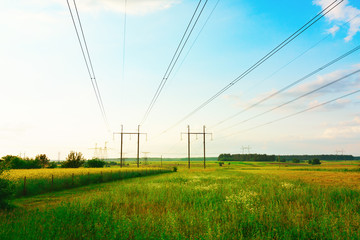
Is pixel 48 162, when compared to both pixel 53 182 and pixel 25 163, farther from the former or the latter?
pixel 53 182

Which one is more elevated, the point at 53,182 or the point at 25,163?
the point at 53,182

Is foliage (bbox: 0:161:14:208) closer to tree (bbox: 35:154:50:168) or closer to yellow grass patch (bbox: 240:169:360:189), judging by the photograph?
yellow grass patch (bbox: 240:169:360:189)

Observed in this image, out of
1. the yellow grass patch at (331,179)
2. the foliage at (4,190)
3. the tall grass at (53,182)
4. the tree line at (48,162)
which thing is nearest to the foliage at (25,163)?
the tree line at (48,162)

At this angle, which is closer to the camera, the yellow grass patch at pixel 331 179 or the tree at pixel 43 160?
the yellow grass patch at pixel 331 179

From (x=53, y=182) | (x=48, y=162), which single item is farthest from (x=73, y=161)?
(x=53, y=182)

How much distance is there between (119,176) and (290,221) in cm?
3392

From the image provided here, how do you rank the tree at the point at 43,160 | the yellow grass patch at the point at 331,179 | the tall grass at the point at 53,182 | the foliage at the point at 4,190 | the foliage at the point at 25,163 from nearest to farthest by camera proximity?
the foliage at the point at 4,190, the tall grass at the point at 53,182, the yellow grass patch at the point at 331,179, the foliage at the point at 25,163, the tree at the point at 43,160

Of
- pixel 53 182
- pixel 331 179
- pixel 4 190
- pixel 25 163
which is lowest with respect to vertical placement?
pixel 331 179

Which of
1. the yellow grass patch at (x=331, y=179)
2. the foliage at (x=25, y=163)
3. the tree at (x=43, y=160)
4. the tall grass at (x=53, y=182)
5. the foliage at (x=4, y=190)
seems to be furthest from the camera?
the tree at (x=43, y=160)

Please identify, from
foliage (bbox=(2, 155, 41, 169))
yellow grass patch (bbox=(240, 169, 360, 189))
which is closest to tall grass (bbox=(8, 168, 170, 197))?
yellow grass patch (bbox=(240, 169, 360, 189))

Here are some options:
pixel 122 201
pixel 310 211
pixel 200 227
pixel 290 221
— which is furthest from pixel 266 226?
pixel 122 201

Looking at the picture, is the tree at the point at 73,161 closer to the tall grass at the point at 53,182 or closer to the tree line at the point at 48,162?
the tree line at the point at 48,162

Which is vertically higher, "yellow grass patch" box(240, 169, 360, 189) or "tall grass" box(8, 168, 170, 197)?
"tall grass" box(8, 168, 170, 197)

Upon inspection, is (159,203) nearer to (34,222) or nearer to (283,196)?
(34,222)
